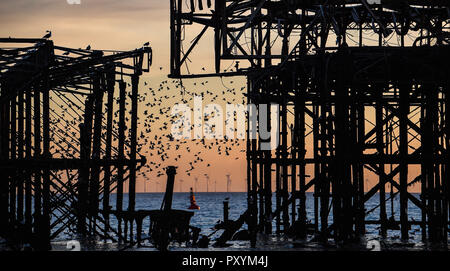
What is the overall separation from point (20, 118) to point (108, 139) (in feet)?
12.6

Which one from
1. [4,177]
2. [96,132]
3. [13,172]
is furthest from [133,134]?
[4,177]

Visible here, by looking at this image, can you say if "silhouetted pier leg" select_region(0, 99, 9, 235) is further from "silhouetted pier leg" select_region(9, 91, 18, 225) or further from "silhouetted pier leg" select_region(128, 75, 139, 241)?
"silhouetted pier leg" select_region(128, 75, 139, 241)

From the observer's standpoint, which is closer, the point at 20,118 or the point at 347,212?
the point at 347,212

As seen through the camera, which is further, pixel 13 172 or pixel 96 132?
pixel 96 132

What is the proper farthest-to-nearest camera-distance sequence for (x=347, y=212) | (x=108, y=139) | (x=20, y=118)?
(x=108, y=139), (x=20, y=118), (x=347, y=212)

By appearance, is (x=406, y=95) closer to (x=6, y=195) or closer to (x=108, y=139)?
(x=108, y=139)

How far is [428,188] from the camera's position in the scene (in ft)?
109

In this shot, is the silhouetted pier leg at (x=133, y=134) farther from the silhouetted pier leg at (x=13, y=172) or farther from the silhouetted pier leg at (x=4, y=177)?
the silhouetted pier leg at (x=4, y=177)

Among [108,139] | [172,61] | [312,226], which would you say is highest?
[172,61]

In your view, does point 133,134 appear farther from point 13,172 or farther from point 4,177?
point 4,177

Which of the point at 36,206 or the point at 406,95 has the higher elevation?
the point at 406,95

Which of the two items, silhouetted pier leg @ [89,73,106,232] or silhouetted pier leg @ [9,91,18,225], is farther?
silhouetted pier leg @ [89,73,106,232]
